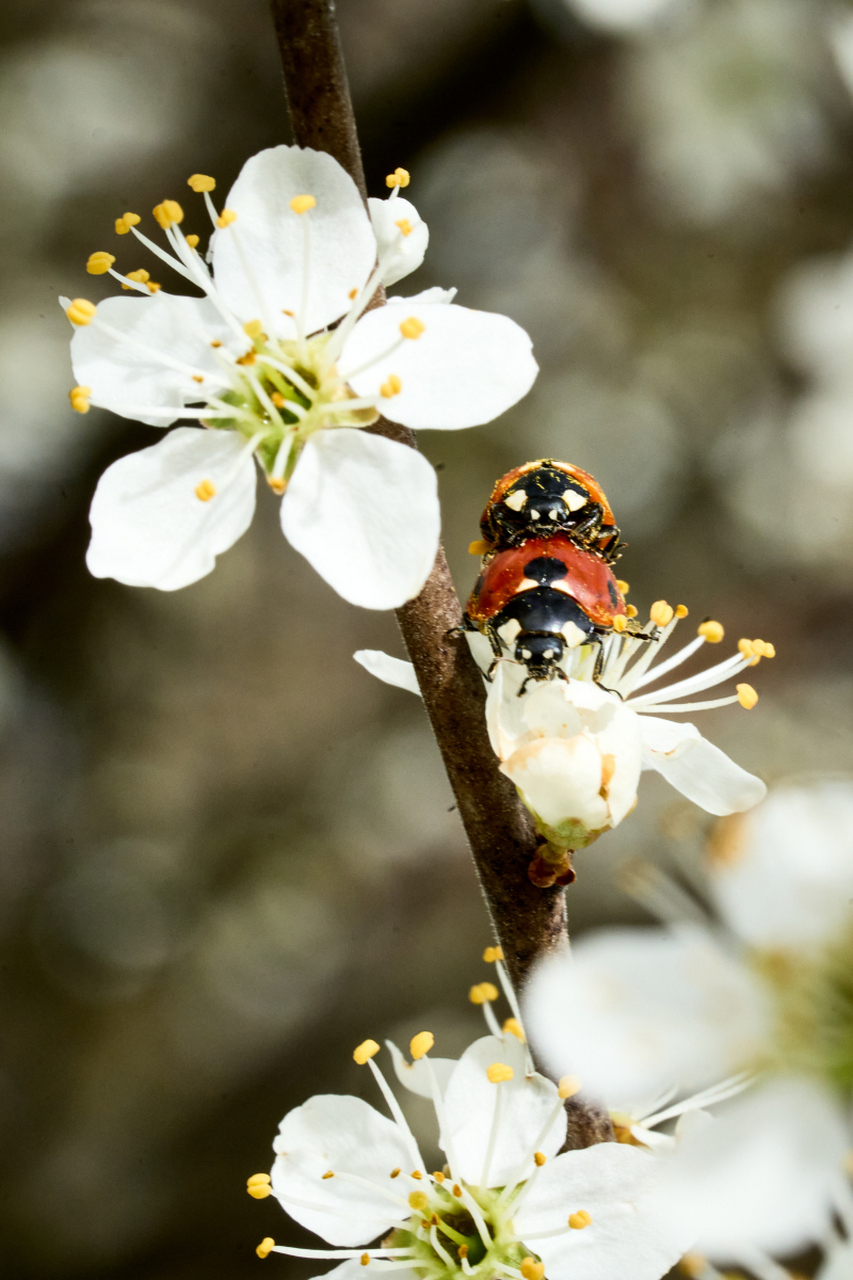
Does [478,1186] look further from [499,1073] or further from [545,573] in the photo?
[545,573]

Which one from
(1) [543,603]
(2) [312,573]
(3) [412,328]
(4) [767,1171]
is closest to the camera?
(4) [767,1171]

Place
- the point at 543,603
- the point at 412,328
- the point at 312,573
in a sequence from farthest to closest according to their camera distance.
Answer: the point at 312,573 → the point at 543,603 → the point at 412,328

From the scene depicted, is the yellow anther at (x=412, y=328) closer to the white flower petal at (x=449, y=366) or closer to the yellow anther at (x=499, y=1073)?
the white flower petal at (x=449, y=366)

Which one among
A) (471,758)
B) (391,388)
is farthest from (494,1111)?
(391,388)

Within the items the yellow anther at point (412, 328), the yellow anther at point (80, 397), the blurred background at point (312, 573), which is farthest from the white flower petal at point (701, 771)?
the blurred background at point (312, 573)

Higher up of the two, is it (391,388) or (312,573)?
(312,573)

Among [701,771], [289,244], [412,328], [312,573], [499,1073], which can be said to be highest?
[312,573]
